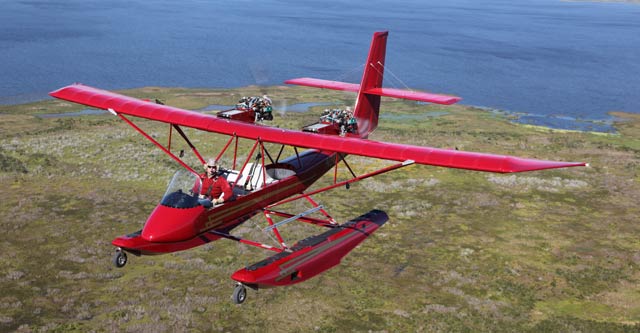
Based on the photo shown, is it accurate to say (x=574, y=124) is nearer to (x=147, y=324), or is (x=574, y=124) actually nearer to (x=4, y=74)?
(x=147, y=324)

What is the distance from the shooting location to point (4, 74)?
8106 cm

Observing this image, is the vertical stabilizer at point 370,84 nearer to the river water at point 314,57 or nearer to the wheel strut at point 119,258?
the river water at point 314,57

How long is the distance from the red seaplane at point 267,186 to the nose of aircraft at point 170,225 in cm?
3

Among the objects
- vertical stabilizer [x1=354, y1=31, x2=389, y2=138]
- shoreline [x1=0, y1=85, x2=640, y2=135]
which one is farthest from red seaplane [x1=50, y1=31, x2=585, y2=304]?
shoreline [x1=0, y1=85, x2=640, y2=135]

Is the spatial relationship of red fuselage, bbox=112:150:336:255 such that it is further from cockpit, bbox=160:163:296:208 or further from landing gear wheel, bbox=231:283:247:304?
landing gear wheel, bbox=231:283:247:304

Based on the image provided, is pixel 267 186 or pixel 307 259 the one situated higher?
pixel 267 186

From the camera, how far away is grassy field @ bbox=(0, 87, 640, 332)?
19281mm

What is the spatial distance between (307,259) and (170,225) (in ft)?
15.4

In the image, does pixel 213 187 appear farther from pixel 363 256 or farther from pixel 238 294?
pixel 363 256

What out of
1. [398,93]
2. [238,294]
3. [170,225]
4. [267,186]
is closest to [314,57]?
[398,93]

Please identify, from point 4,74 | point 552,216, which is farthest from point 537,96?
point 4,74

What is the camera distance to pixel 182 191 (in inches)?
665

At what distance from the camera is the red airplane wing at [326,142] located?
16938 mm

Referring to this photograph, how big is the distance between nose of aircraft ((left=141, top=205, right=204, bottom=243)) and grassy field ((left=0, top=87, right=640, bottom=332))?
13.7 feet
